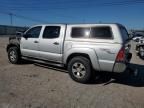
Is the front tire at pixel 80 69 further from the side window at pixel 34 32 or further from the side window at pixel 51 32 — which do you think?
the side window at pixel 34 32

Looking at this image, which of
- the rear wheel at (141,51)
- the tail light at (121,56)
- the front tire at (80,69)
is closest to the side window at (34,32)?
the front tire at (80,69)

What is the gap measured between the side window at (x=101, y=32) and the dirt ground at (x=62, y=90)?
157 centimetres

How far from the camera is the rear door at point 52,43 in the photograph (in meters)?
6.82

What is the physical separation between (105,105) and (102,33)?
2.40m

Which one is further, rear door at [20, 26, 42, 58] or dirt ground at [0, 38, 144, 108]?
rear door at [20, 26, 42, 58]

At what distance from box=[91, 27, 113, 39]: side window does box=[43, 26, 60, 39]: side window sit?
144cm

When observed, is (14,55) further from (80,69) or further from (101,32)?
(101,32)

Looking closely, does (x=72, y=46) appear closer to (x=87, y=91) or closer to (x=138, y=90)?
(x=87, y=91)

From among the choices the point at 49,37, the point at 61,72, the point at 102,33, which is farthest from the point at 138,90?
the point at 49,37

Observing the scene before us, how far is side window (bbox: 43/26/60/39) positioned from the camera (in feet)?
23.0

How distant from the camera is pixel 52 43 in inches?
275

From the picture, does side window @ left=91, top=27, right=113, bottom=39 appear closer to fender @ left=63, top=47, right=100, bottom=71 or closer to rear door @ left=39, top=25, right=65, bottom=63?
fender @ left=63, top=47, right=100, bottom=71

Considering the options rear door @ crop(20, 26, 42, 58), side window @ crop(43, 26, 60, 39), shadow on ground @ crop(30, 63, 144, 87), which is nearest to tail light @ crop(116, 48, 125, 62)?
shadow on ground @ crop(30, 63, 144, 87)

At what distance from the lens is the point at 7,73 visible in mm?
7043
